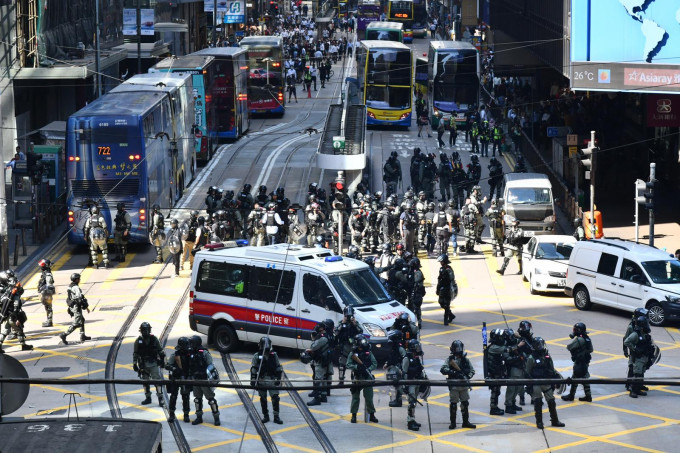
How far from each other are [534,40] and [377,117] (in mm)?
7602

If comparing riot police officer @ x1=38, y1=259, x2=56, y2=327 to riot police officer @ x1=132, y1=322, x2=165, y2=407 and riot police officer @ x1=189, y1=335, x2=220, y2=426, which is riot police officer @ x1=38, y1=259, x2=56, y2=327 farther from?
riot police officer @ x1=189, y1=335, x2=220, y2=426

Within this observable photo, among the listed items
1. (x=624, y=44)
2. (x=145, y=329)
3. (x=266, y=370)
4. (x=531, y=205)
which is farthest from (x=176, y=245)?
(x=624, y=44)

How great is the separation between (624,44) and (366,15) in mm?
67996

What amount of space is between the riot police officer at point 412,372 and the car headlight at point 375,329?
2.76 metres

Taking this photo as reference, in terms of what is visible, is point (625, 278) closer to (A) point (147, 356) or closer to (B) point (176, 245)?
(B) point (176, 245)

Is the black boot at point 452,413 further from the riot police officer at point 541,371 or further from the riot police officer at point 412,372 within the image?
the riot police officer at point 541,371

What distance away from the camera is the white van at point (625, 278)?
2523cm

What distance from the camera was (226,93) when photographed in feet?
159

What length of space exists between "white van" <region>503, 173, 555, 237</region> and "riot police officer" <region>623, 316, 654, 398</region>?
14745 mm

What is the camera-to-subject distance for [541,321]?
2575 cm

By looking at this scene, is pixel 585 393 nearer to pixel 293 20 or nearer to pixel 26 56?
pixel 26 56

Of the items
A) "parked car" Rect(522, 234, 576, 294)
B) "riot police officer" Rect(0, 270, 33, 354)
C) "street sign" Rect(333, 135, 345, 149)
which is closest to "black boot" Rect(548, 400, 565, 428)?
"parked car" Rect(522, 234, 576, 294)

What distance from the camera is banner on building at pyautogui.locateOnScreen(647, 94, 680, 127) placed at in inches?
1471

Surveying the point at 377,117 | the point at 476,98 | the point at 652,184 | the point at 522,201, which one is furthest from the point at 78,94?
the point at 652,184
